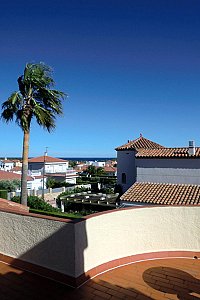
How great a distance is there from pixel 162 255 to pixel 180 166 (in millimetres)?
13348

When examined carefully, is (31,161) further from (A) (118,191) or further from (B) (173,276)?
(B) (173,276)

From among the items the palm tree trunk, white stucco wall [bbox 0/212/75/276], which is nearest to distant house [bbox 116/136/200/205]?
the palm tree trunk

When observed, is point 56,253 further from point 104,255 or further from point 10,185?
point 10,185

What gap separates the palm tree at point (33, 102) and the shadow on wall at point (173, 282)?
35.7ft

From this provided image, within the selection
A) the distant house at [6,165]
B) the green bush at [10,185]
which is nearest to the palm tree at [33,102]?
the green bush at [10,185]

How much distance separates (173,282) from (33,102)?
43.5ft

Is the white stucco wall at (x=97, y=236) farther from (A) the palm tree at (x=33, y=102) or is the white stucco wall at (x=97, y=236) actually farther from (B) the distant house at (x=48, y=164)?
(B) the distant house at (x=48, y=164)

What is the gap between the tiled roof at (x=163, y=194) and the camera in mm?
15289

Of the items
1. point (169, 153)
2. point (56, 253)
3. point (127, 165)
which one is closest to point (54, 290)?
point (56, 253)

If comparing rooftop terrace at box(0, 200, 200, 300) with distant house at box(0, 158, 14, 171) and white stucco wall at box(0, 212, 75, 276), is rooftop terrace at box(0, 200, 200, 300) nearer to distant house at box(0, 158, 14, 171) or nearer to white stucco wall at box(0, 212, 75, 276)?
white stucco wall at box(0, 212, 75, 276)

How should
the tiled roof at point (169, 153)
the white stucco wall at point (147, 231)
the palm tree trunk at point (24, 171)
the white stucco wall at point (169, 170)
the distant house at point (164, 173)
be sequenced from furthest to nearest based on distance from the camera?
the tiled roof at point (169, 153)
the white stucco wall at point (169, 170)
the distant house at point (164, 173)
the palm tree trunk at point (24, 171)
the white stucco wall at point (147, 231)

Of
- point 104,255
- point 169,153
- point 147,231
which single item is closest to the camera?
point 104,255

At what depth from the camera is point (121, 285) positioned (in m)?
4.86

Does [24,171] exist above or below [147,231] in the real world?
above
